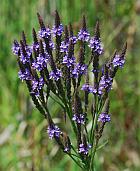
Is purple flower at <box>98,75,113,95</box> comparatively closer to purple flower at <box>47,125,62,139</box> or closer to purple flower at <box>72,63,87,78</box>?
purple flower at <box>72,63,87,78</box>

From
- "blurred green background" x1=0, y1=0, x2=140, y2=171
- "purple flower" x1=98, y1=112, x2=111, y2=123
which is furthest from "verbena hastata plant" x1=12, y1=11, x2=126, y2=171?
"blurred green background" x1=0, y1=0, x2=140, y2=171

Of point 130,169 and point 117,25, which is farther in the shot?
point 117,25

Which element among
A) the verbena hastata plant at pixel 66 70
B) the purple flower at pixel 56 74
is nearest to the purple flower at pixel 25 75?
the verbena hastata plant at pixel 66 70

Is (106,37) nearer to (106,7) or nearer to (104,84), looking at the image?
(106,7)

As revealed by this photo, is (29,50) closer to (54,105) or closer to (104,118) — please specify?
(104,118)

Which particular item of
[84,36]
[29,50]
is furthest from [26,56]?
[84,36]

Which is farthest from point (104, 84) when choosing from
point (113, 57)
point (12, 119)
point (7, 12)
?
point (7, 12)

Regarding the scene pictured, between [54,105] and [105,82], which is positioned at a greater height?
[54,105]

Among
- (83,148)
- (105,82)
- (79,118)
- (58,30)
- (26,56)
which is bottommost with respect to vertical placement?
(83,148)

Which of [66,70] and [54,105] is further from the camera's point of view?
[54,105]
